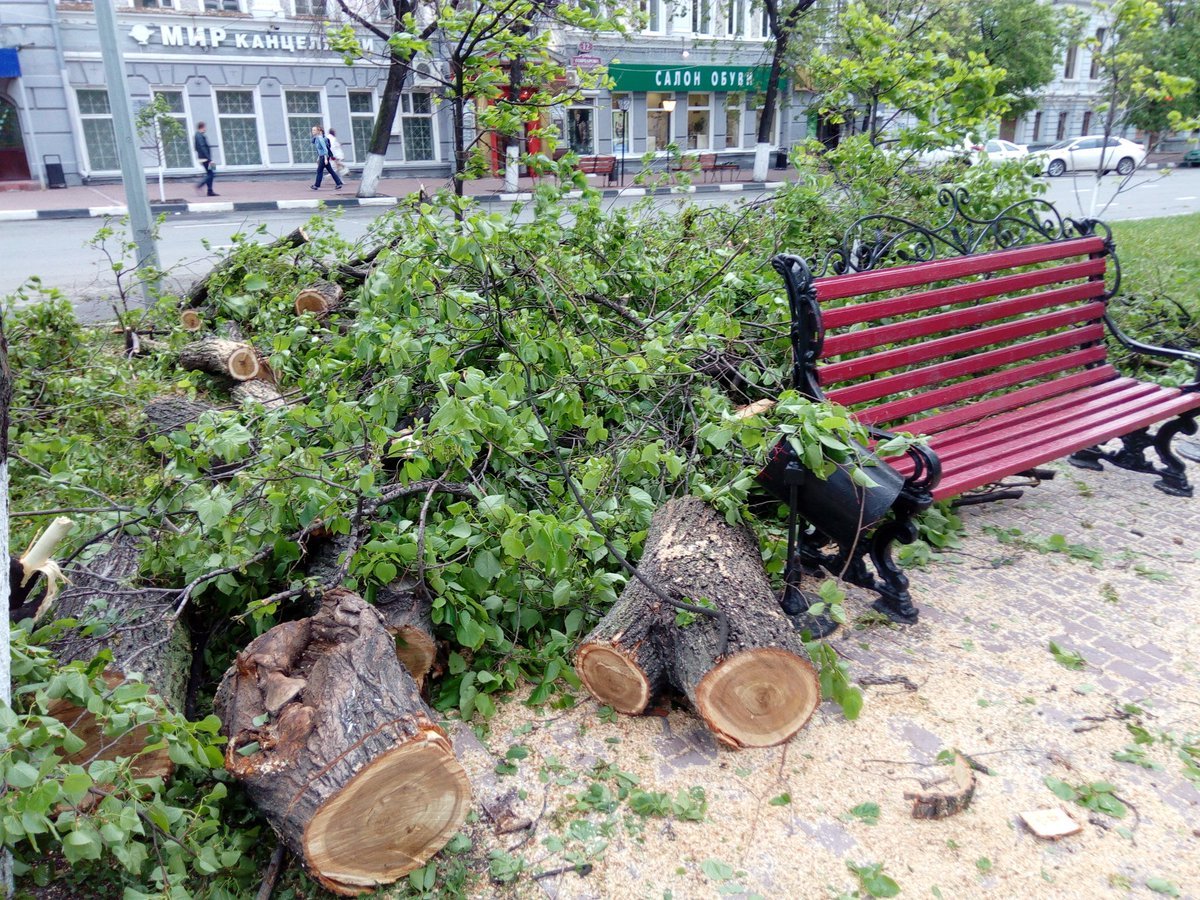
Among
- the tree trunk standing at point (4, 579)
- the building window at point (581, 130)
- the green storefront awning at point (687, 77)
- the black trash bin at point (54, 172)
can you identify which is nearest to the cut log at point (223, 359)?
the tree trunk standing at point (4, 579)

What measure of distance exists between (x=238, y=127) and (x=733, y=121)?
1622 cm

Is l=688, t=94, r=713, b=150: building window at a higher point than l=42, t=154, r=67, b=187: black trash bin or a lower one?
higher

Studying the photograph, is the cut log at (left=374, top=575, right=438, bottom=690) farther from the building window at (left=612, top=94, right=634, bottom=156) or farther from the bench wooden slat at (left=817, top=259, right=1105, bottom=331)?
the building window at (left=612, top=94, right=634, bottom=156)

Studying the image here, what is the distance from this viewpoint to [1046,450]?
372 cm

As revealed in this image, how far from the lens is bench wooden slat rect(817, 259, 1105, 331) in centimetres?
343

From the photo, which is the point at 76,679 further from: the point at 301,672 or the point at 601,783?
the point at 601,783

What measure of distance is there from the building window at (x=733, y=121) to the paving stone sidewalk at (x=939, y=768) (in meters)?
29.1

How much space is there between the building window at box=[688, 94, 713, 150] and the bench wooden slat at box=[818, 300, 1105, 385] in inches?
1055

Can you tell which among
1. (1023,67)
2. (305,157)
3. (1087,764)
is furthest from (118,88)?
(1023,67)

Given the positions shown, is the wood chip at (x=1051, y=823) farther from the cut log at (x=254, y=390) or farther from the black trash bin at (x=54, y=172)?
the black trash bin at (x=54, y=172)

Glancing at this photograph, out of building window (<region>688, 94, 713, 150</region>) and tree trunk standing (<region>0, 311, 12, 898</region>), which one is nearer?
tree trunk standing (<region>0, 311, 12, 898</region>)

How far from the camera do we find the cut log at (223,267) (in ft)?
21.0

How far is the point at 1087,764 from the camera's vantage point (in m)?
2.51

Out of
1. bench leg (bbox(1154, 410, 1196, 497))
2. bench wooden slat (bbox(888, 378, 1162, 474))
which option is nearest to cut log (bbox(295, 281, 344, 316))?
bench wooden slat (bbox(888, 378, 1162, 474))
